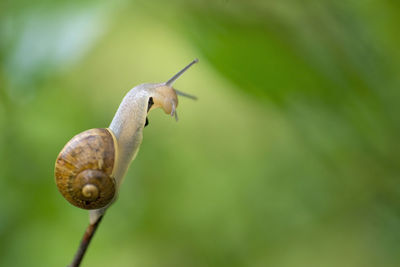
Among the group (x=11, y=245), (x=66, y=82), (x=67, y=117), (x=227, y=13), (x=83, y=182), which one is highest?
(x=227, y=13)

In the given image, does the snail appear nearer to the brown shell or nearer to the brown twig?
the brown shell

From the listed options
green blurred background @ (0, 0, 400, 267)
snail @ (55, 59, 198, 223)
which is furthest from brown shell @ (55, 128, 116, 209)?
green blurred background @ (0, 0, 400, 267)

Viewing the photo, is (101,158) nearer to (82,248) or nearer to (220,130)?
(82,248)

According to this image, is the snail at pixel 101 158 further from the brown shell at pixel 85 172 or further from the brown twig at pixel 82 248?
the brown twig at pixel 82 248

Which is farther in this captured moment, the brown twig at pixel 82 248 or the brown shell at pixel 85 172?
the brown shell at pixel 85 172

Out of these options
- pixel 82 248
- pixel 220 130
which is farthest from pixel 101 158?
pixel 220 130

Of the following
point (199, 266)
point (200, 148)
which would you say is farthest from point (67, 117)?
point (199, 266)

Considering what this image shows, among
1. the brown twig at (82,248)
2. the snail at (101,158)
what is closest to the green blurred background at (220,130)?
the snail at (101,158)

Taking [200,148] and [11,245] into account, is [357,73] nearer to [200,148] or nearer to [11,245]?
[200,148]
